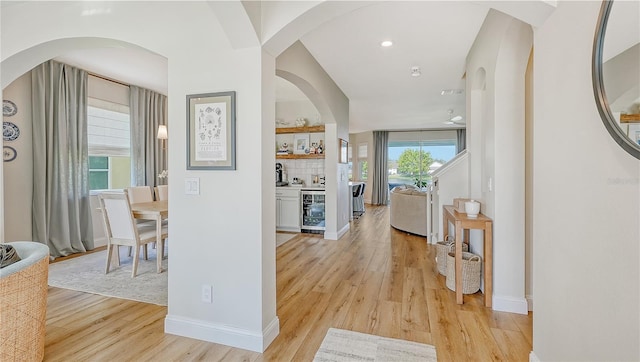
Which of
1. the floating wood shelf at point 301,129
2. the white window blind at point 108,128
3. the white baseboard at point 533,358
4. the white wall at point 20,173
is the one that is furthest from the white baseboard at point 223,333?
the floating wood shelf at point 301,129

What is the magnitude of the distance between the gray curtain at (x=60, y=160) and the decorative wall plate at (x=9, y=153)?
192 mm

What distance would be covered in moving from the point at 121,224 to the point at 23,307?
1.78m

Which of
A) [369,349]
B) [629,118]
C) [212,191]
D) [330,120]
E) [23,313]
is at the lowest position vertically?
[369,349]

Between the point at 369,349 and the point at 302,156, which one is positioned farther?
the point at 302,156

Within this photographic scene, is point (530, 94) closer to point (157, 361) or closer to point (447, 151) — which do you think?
point (157, 361)

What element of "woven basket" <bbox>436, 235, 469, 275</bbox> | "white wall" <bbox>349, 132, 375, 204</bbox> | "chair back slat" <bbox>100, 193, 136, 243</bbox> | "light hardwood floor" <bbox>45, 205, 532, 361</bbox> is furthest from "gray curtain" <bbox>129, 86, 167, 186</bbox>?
"white wall" <bbox>349, 132, 375, 204</bbox>

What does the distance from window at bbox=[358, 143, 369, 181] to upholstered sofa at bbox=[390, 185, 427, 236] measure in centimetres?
481

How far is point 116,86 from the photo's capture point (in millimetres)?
4922

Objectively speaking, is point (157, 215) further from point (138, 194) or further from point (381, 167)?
point (381, 167)

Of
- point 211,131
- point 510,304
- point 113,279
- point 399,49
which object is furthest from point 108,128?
point 510,304

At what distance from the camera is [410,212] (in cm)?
559

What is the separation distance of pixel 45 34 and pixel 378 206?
29.5 ft

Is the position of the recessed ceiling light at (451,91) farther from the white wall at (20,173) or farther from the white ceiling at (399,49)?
the white wall at (20,173)

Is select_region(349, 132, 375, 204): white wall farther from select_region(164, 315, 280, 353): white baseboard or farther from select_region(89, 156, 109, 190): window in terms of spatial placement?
select_region(164, 315, 280, 353): white baseboard
